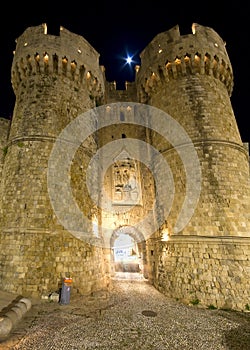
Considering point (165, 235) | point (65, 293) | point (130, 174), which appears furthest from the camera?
point (130, 174)

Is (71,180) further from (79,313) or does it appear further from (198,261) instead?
(198,261)

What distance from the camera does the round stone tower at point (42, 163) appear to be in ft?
23.2

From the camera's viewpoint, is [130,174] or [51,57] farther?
[130,174]

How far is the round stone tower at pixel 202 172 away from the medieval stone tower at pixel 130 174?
0.04m

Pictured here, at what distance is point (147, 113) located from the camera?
39.5 feet

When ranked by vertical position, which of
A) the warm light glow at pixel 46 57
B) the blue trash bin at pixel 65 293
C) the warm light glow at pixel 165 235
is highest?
the warm light glow at pixel 46 57

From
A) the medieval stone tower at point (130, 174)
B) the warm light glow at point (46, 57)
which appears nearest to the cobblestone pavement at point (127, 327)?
the medieval stone tower at point (130, 174)

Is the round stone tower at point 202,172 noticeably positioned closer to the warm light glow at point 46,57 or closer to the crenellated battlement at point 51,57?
the crenellated battlement at point 51,57

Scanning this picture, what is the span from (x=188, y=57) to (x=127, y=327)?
37.1 feet

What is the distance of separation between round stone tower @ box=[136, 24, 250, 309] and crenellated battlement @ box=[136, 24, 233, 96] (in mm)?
44

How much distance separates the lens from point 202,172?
8320 mm

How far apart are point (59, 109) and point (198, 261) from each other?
875 centimetres

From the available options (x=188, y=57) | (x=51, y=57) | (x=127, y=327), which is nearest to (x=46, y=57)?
(x=51, y=57)

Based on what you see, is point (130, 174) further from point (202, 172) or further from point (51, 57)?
point (51, 57)
